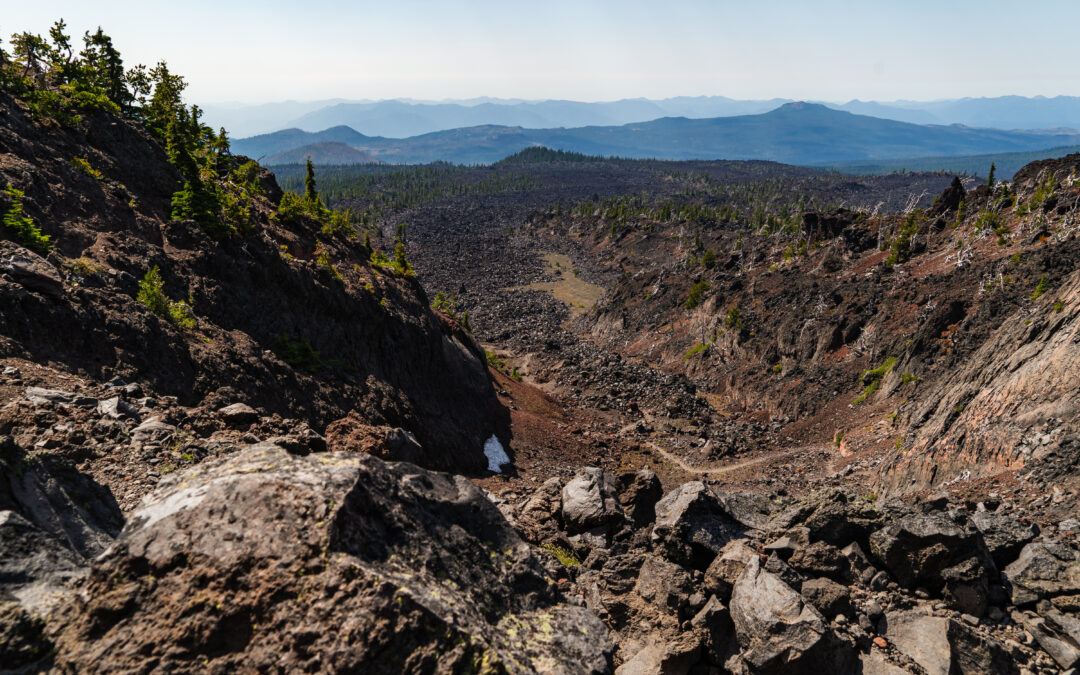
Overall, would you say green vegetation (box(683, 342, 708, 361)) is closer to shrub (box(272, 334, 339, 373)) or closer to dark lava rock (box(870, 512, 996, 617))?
shrub (box(272, 334, 339, 373))

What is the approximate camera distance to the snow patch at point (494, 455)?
2675cm

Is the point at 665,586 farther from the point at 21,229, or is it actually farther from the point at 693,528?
the point at 21,229

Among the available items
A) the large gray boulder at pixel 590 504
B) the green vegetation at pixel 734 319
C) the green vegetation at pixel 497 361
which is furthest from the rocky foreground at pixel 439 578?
the green vegetation at pixel 734 319

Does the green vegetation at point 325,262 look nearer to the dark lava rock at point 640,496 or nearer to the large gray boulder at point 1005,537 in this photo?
the dark lava rock at point 640,496

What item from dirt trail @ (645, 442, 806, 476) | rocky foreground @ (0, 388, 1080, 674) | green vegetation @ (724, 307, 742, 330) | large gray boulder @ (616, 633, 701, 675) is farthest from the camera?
green vegetation @ (724, 307, 742, 330)

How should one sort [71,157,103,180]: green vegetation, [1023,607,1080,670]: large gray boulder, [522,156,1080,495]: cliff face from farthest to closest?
1. [522,156,1080,495]: cliff face
2. [71,157,103,180]: green vegetation
3. [1023,607,1080,670]: large gray boulder

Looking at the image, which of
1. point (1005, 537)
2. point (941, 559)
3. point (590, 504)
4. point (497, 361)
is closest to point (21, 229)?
point (590, 504)

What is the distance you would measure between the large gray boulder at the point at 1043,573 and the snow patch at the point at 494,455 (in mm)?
20205

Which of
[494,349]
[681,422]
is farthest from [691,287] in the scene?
[681,422]

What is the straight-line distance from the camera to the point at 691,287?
66.6 m

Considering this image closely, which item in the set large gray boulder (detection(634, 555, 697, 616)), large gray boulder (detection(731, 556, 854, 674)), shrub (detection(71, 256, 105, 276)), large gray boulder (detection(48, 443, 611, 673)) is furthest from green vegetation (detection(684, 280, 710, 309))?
large gray boulder (detection(48, 443, 611, 673))

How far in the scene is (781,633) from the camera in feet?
26.6

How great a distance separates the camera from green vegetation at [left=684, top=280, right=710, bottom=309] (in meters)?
62.0

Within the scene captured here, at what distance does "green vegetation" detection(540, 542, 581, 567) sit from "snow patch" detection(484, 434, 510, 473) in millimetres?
13169
